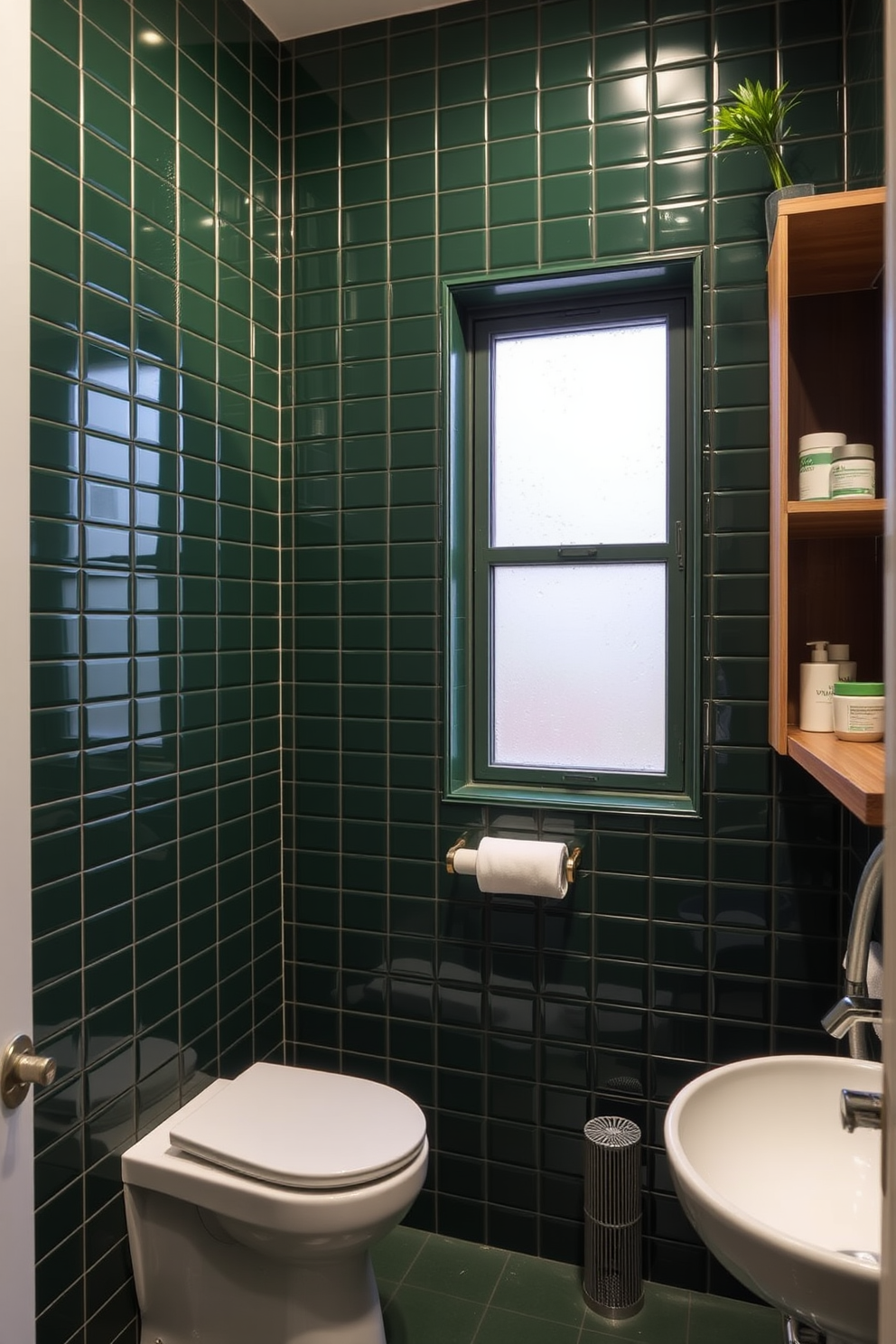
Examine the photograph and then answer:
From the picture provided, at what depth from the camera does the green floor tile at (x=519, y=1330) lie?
1706 millimetres

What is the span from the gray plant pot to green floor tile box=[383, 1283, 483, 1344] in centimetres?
221

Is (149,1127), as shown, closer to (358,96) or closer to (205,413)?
(205,413)

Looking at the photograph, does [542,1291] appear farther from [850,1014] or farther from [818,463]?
[818,463]

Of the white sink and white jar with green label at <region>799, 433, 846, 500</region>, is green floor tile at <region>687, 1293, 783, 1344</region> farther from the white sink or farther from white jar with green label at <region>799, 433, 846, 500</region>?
white jar with green label at <region>799, 433, 846, 500</region>

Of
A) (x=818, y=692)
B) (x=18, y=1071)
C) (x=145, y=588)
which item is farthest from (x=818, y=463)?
(x=18, y=1071)

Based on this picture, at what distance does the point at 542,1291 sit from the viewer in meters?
1.84

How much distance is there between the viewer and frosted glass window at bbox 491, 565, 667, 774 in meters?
1.97

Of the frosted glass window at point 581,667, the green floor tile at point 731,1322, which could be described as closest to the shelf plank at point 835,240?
the frosted glass window at point 581,667

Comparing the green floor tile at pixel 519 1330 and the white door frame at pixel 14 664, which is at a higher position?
the white door frame at pixel 14 664

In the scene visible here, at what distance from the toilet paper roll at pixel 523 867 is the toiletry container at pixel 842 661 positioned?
65cm

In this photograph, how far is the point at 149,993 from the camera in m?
1.66

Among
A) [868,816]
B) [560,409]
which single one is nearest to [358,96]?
[560,409]

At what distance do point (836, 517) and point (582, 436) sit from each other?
73cm

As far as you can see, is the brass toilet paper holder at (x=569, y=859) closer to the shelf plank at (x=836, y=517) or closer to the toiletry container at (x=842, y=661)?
the toiletry container at (x=842, y=661)
